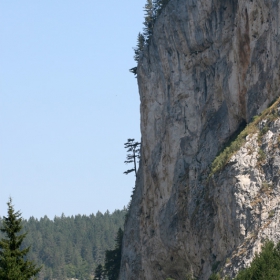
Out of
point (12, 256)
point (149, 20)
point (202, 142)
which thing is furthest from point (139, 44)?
point (12, 256)

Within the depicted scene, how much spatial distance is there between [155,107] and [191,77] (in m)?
5.36

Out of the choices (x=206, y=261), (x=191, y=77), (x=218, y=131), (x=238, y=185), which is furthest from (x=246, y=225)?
(x=191, y=77)

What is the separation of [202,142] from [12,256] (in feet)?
102

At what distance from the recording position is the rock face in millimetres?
46562

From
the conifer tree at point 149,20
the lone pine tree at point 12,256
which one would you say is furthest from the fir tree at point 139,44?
the lone pine tree at point 12,256

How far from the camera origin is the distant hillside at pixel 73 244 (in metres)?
150

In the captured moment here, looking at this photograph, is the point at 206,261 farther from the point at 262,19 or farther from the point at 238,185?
the point at 262,19

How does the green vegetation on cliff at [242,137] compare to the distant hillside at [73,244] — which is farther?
the distant hillside at [73,244]

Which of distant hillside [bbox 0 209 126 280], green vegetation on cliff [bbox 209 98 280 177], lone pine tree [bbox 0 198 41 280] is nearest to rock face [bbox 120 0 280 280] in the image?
green vegetation on cliff [bbox 209 98 280 177]

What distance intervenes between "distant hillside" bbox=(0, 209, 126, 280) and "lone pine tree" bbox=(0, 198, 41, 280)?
11764 cm

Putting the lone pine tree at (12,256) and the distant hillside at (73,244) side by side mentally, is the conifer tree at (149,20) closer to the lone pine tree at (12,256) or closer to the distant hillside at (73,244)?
the lone pine tree at (12,256)

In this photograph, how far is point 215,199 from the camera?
50.6 metres

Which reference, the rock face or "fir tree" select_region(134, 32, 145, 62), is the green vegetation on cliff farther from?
"fir tree" select_region(134, 32, 145, 62)

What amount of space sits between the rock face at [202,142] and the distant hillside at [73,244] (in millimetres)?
80745
